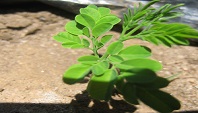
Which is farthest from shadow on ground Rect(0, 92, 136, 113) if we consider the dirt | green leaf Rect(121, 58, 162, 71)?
green leaf Rect(121, 58, 162, 71)

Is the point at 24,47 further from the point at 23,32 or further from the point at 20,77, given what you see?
the point at 20,77

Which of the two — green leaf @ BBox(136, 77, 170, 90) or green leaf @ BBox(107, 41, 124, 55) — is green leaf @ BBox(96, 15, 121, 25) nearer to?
green leaf @ BBox(107, 41, 124, 55)

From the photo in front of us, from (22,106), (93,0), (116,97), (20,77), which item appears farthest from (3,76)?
(93,0)

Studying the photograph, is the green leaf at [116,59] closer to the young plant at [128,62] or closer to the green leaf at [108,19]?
the young plant at [128,62]

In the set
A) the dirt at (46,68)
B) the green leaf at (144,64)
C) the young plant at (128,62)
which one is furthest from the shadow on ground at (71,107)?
the green leaf at (144,64)

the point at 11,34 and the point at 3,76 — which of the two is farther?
the point at 11,34

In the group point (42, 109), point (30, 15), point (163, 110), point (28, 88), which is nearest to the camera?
point (163, 110)

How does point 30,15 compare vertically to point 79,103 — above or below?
above

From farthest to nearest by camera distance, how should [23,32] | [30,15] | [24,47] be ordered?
[30,15]
[23,32]
[24,47]
